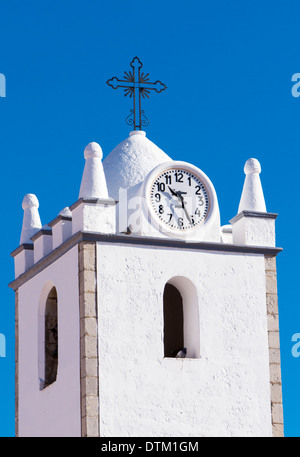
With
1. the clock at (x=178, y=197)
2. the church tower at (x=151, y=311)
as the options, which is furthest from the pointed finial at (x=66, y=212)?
the clock at (x=178, y=197)

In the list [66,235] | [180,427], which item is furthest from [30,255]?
[180,427]

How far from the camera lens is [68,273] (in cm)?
4422

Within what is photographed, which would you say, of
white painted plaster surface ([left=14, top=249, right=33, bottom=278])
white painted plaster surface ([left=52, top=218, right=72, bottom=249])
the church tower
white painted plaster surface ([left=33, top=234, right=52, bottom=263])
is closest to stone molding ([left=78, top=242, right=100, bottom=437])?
the church tower

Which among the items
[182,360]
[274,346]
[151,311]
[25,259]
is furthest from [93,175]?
[274,346]

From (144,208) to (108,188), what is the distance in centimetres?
133

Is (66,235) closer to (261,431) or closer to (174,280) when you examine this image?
(174,280)

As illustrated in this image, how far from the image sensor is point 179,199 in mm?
44812

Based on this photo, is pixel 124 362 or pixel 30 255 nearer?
pixel 124 362

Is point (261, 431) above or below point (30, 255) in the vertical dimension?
below

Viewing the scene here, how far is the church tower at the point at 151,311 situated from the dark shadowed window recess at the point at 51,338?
0.02 m

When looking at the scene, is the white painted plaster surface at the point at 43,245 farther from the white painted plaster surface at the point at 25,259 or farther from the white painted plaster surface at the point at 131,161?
the white painted plaster surface at the point at 131,161

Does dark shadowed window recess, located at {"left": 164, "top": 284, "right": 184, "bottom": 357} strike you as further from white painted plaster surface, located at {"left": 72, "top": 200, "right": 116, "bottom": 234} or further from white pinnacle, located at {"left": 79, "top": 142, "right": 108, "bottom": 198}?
white pinnacle, located at {"left": 79, "top": 142, "right": 108, "bottom": 198}

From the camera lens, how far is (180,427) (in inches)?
1716

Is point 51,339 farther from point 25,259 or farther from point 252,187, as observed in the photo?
point 252,187
